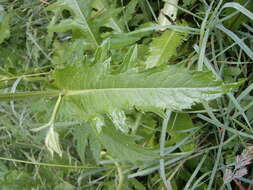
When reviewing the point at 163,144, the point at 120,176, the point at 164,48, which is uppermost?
the point at 164,48

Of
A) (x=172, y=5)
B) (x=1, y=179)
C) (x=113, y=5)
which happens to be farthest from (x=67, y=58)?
(x=1, y=179)

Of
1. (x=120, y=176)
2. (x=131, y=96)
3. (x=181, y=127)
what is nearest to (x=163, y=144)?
(x=181, y=127)

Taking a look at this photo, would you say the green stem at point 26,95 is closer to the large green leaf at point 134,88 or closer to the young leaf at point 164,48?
→ the large green leaf at point 134,88

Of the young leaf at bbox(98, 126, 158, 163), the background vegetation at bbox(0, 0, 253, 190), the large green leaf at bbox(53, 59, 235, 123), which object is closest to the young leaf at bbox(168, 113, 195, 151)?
the background vegetation at bbox(0, 0, 253, 190)

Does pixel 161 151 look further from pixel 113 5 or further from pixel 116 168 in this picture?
pixel 113 5

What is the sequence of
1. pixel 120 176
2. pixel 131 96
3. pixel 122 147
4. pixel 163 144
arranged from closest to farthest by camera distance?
pixel 131 96
pixel 122 147
pixel 163 144
pixel 120 176

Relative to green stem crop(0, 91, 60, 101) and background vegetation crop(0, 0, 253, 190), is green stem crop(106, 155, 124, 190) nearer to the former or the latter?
background vegetation crop(0, 0, 253, 190)

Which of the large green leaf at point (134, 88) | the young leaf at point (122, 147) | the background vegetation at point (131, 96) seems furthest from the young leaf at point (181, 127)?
the large green leaf at point (134, 88)

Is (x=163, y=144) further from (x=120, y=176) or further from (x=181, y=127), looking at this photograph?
(x=120, y=176)

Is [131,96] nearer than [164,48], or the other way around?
[131,96]
